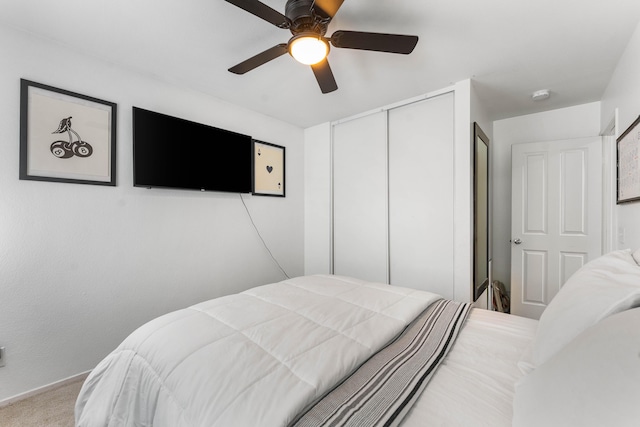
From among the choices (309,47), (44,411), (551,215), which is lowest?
(44,411)

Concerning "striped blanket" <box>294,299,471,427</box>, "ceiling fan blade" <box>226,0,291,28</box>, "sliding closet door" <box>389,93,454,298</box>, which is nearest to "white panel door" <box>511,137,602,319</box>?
"sliding closet door" <box>389,93,454,298</box>

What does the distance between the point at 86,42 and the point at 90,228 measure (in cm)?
131

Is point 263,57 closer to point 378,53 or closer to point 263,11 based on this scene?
point 263,11

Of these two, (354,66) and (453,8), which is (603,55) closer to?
(453,8)

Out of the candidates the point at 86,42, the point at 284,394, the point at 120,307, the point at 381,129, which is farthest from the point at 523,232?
the point at 86,42

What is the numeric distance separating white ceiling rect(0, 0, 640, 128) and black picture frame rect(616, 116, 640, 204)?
0.65 metres

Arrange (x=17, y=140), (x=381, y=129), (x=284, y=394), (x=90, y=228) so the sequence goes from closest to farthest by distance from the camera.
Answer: (x=284, y=394) → (x=17, y=140) → (x=90, y=228) → (x=381, y=129)

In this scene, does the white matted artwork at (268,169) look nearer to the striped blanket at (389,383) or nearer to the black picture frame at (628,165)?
the striped blanket at (389,383)

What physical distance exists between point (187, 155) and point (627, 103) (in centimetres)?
342

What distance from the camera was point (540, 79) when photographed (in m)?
2.42

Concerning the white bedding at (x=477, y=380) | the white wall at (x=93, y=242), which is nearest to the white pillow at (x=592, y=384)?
the white bedding at (x=477, y=380)

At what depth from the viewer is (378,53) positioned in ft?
6.72

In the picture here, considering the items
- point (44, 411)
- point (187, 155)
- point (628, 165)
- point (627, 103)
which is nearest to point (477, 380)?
point (628, 165)

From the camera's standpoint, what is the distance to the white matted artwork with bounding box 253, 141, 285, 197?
3197 millimetres
